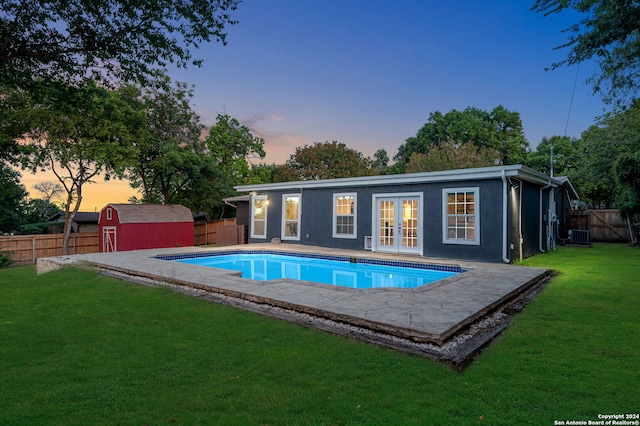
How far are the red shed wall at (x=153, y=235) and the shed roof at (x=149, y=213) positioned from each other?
203 mm

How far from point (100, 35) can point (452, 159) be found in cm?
2583

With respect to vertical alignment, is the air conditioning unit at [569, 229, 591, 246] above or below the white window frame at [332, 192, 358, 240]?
below

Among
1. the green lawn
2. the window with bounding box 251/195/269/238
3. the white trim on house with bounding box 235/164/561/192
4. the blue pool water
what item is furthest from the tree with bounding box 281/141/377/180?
the green lawn

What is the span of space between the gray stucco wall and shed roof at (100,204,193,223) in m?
6.28

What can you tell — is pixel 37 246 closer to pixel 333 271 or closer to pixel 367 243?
pixel 333 271

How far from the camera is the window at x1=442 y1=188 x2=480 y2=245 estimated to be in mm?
9688

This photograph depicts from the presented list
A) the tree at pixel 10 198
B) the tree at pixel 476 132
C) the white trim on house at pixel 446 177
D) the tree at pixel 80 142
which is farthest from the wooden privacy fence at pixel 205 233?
the tree at pixel 476 132

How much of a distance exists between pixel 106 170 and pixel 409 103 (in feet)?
54.5

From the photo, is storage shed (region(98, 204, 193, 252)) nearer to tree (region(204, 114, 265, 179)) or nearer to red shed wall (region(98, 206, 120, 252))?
red shed wall (region(98, 206, 120, 252))

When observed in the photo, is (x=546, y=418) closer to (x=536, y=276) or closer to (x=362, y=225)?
(x=536, y=276)

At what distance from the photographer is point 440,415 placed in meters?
2.18

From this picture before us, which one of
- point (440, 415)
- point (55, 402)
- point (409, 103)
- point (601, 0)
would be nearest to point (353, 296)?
point (440, 415)

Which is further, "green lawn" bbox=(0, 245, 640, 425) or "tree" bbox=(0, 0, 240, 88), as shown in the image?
"tree" bbox=(0, 0, 240, 88)

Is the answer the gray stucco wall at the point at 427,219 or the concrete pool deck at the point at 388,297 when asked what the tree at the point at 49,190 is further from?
the concrete pool deck at the point at 388,297
